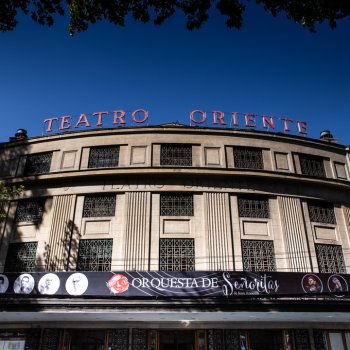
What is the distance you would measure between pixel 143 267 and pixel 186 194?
467 centimetres

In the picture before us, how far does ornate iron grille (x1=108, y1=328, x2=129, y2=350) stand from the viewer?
51.5 ft

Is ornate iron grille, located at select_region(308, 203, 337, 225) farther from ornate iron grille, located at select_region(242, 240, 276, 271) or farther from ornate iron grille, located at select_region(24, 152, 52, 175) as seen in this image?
ornate iron grille, located at select_region(24, 152, 52, 175)

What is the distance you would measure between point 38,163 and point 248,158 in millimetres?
12784

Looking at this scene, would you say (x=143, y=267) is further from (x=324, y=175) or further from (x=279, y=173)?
(x=324, y=175)

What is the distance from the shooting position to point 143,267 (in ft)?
56.5

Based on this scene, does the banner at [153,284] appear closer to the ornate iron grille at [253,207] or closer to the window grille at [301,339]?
the window grille at [301,339]

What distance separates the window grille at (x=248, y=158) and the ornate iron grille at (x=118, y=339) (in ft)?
35.4

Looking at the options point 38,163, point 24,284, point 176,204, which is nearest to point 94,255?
point 24,284

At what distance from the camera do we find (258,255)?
18328 mm

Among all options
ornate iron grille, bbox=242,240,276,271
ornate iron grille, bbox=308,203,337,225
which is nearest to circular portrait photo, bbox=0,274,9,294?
ornate iron grille, bbox=242,240,276,271

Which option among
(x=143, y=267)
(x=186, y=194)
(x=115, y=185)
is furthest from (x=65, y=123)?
(x=143, y=267)

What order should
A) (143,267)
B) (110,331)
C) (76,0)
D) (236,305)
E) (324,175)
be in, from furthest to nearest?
(324,175) → (143,267) → (110,331) → (236,305) → (76,0)

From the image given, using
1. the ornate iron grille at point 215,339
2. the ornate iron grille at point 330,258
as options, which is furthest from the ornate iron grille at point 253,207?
the ornate iron grille at point 215,339

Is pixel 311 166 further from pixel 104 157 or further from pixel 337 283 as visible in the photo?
pixel 104 157
